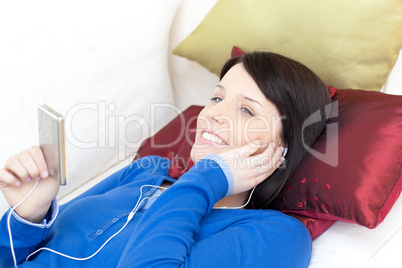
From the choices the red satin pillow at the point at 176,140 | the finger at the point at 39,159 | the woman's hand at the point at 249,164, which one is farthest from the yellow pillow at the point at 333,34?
the finger at the point at 39,159

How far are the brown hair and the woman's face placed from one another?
26mm

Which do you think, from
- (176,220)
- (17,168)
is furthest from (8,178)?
(176,220)

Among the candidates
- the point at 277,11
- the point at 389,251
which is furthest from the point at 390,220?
the point at 277,11

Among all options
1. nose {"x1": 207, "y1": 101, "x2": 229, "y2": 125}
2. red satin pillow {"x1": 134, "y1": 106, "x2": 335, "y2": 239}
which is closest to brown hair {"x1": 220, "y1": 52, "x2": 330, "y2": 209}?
nose {"x1": 207, "y1": 101, "x2": 229, "y2": 125}

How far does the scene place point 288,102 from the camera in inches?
52.7

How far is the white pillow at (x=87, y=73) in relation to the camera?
162cm

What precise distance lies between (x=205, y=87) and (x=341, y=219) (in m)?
0.93

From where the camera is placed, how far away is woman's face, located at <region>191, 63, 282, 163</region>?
1.31m

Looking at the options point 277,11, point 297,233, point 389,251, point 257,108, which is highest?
point 277,11

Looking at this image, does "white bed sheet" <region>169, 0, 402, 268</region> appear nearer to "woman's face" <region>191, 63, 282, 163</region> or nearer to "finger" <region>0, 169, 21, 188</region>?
"woman's face" <region>191, 63, 282, 163</region>

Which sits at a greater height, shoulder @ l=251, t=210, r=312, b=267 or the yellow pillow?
the yellow pillow

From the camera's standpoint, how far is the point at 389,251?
4.08 ft

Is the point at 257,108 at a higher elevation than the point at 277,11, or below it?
below

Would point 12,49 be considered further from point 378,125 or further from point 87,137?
point 378,125
